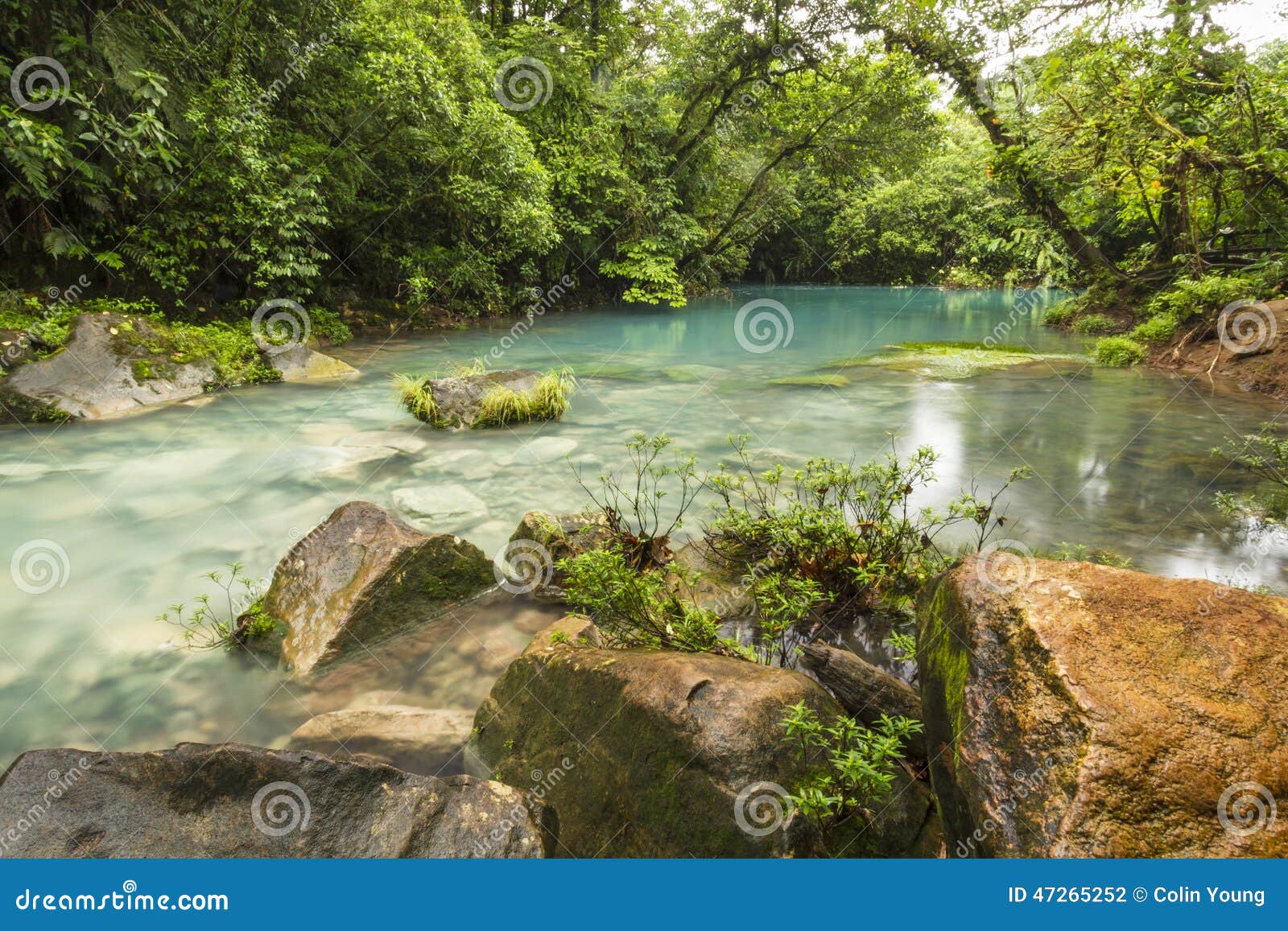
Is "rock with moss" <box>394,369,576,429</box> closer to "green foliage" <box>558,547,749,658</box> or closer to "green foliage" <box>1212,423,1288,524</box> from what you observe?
"green foliage" <box>558,547,749,658</box>

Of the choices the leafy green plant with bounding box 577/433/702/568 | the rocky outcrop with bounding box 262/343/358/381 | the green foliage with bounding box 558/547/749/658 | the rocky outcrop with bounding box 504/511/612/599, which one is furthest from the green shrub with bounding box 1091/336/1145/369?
the rocky outcrop with bounding box 262/343/358/381

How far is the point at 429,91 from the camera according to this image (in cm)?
1157

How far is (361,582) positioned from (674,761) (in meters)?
2.28

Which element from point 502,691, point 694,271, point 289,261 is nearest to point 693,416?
point 502,691

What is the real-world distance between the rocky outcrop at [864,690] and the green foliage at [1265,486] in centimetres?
395

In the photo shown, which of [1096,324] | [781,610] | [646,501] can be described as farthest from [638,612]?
[1096,324]

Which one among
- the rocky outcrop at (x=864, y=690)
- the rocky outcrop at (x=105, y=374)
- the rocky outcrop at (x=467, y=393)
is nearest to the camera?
the rocky outcrop at (x=864, y=690)

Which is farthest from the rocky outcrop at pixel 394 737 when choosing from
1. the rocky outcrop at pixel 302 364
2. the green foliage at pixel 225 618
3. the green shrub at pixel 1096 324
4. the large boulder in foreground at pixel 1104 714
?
the green shrub at pixel 1096 324

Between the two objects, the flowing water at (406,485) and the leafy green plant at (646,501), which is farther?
the leafy green plant at (646,501)

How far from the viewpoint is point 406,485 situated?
601 centimetres

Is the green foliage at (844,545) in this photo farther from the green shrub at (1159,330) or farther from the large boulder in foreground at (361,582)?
the green shrub at (1159,330)

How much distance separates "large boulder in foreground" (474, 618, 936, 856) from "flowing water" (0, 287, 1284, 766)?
0.88 m

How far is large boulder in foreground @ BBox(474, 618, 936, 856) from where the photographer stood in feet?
6.80

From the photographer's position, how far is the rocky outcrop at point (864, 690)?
2598 millimetres
